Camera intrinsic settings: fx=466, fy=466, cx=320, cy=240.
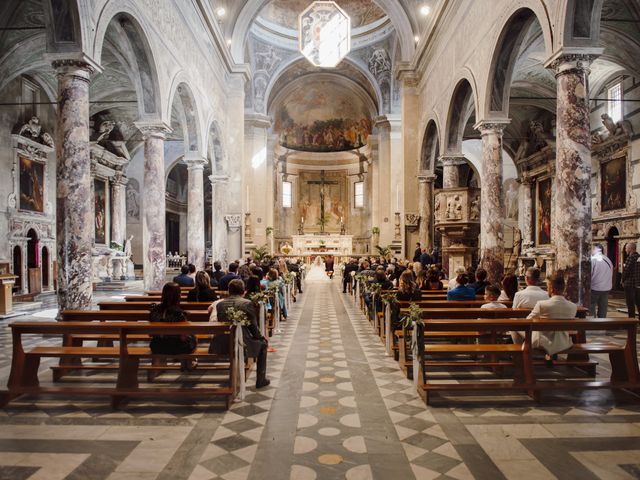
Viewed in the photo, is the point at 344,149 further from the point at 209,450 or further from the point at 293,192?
the point at 209,450

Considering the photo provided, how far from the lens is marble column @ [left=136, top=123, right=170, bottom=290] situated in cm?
1246

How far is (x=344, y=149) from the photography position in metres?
38.0

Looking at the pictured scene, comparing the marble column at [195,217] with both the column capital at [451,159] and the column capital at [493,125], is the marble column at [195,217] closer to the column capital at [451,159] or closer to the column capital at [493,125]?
the column capital at [451,159]

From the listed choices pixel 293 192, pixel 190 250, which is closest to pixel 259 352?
pixel 190 250

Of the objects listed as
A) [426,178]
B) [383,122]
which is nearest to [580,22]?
[426,178]

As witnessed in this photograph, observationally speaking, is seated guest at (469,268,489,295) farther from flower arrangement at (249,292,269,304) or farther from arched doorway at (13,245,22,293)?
arched doorway at (13,245,22,293)

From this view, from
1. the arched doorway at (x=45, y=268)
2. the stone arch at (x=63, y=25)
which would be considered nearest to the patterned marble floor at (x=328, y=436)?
the stone arch at (x=63, y=25)

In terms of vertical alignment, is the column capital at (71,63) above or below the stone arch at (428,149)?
below

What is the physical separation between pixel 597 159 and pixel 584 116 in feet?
37.7

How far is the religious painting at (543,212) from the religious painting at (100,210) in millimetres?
21612

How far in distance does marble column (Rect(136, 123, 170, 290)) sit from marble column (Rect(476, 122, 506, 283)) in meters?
8.55

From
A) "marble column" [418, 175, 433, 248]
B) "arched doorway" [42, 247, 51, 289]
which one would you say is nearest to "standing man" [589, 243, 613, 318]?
"marble column" [418, 175, 433, 248]

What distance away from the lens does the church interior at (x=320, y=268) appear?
164 inches

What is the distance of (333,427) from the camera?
4.41 meters
